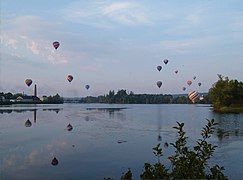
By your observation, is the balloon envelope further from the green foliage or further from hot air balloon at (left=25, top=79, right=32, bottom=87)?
hot air balloon at (left=25, top=79, right=32, bottom=87)

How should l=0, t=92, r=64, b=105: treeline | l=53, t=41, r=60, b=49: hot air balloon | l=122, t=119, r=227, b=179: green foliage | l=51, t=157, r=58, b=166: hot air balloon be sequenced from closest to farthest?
l=122, t=119, r=227, b=179: green foliage → l=51, t=157, r=58, b=166: hot air balloon → l=53, t=41, r=60, b=49: hot air balloon → l=0, t=92, r=64, b=105: treeline

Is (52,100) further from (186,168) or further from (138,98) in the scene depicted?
(186,168)

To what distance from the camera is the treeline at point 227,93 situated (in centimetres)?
6319

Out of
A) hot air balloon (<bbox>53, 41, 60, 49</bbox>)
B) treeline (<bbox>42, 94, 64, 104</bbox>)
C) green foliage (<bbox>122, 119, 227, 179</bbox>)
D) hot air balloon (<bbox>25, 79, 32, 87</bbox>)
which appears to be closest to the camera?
green foliage (<bbox>122, 119, 227, 179</bbox>)

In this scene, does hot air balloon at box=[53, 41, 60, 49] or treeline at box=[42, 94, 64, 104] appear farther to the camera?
treeline at box=[42, 94, 64, 104]

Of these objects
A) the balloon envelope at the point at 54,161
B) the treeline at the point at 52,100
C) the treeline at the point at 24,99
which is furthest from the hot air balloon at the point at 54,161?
the treeline at the point at 52,100

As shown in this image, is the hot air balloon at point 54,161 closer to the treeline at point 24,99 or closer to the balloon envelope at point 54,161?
the balloon envelope at point 54,161

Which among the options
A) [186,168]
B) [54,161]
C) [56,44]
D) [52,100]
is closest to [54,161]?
[54,161]

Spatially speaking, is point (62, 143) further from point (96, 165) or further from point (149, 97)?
point (149, 97)

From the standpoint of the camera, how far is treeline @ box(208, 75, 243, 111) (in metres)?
63.2

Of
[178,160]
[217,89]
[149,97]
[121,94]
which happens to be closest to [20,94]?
[121,94]

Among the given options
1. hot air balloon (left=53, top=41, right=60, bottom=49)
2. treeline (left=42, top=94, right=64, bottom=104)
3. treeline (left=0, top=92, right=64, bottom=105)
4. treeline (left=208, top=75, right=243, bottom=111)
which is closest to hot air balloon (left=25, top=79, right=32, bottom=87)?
hot air balloon (left=53, top=41, right=60, bottom=49)

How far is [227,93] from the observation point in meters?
63.0

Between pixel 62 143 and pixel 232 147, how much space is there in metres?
8.79
